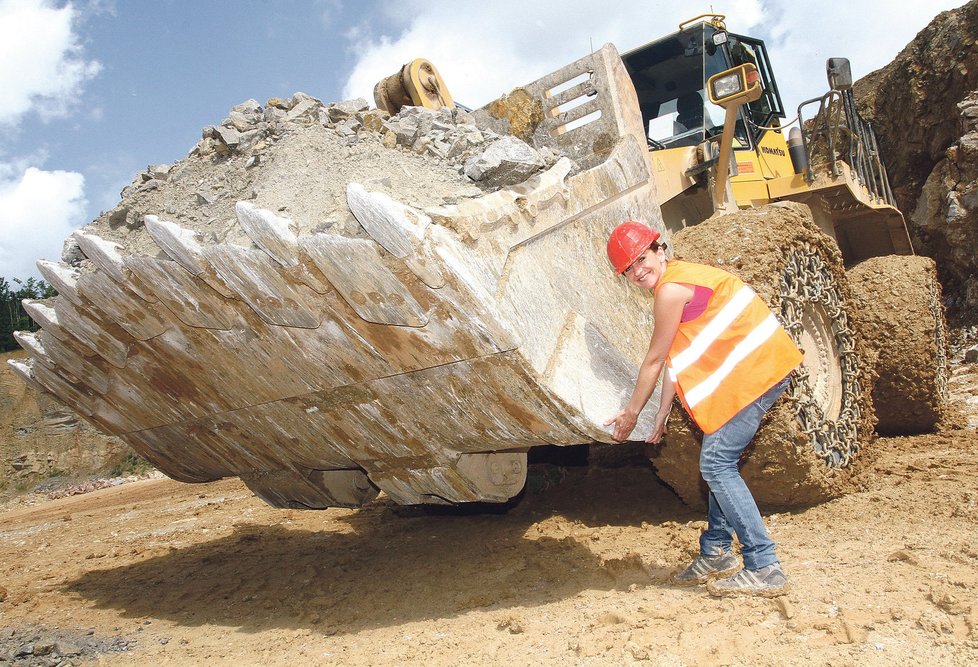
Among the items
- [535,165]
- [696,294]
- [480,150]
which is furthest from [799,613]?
[480,150]

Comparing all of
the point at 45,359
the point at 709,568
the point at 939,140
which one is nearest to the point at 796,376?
the point at 709,568

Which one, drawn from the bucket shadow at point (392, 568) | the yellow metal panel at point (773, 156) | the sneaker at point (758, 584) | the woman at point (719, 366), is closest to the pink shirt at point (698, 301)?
the woman at point (719, 366)

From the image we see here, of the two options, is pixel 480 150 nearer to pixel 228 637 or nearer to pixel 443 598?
pixel 443 598

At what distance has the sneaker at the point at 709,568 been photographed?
9.99 ft

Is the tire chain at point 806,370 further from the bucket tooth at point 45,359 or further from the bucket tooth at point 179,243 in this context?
the bucket tooth at point 45,359

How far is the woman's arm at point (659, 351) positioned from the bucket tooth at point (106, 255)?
1.89 meters

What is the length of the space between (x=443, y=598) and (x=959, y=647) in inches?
75.7

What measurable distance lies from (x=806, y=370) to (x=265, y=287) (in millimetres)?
2364

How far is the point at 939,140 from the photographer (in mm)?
10242

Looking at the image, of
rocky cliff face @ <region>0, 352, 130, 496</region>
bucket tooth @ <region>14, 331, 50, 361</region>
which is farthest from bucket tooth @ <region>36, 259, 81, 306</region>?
rocky cliff face @ <region>0, 352, 130, 496</region>

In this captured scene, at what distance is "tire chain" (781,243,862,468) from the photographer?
3551mm

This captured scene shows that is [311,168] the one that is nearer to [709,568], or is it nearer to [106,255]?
[106,255]

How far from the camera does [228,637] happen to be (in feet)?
10.9

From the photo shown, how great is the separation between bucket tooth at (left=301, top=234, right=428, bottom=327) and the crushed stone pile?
0.10 meters
